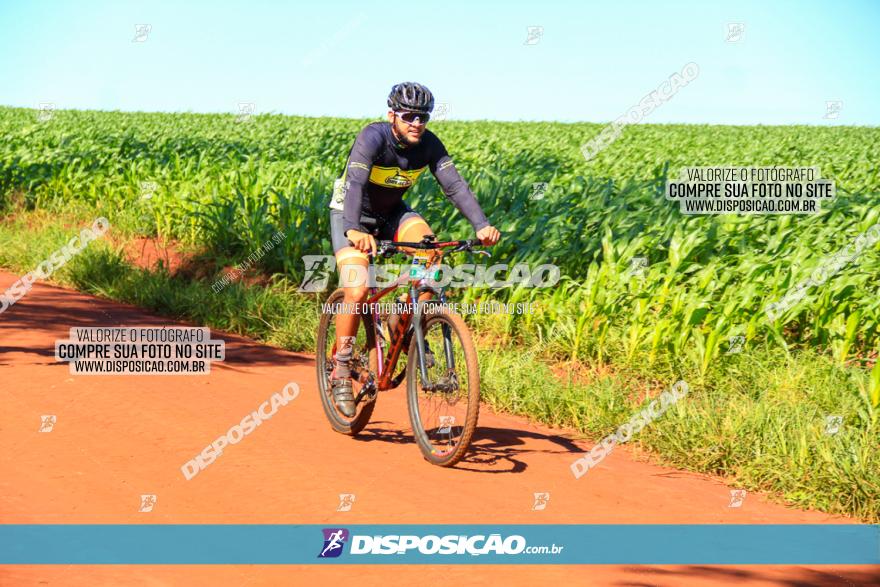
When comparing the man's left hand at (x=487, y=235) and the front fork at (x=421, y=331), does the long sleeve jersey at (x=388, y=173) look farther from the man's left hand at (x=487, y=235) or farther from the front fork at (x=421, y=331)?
the front fork at (x=421, y=331)

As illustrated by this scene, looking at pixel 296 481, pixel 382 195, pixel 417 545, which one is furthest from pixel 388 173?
pixel 417 545

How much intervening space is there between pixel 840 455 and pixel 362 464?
10.1 feet

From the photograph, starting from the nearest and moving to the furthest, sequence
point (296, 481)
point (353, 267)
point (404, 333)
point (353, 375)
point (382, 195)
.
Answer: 1. point (296, 481)
2. point (404, 333)
3. point (353, 267)
4. point (382, 195)
5. point (353, 375)

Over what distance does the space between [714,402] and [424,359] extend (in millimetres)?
2517

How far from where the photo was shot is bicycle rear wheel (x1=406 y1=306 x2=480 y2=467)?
6.20 meters

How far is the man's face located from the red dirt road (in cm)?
218

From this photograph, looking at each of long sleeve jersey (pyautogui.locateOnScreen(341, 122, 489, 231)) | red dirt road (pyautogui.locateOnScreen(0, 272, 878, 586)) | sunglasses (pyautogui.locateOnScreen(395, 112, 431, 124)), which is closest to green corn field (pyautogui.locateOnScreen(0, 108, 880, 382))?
red dirt road (pyautogui.locateOnScreen(0, 272, 878, 586))

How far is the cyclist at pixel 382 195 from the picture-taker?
21.6ft

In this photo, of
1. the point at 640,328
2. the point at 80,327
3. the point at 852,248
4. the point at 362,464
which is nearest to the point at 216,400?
the point at 362,464

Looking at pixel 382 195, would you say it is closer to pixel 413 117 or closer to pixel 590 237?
pixel 413 117

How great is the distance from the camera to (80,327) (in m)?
10.5

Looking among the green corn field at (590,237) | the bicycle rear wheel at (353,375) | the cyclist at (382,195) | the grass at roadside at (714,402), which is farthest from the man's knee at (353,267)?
the green corn field at (590,237)

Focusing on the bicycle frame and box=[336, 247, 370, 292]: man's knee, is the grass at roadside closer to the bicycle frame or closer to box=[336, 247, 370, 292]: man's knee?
the bicycle frame

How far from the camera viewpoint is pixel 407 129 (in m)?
6.68
